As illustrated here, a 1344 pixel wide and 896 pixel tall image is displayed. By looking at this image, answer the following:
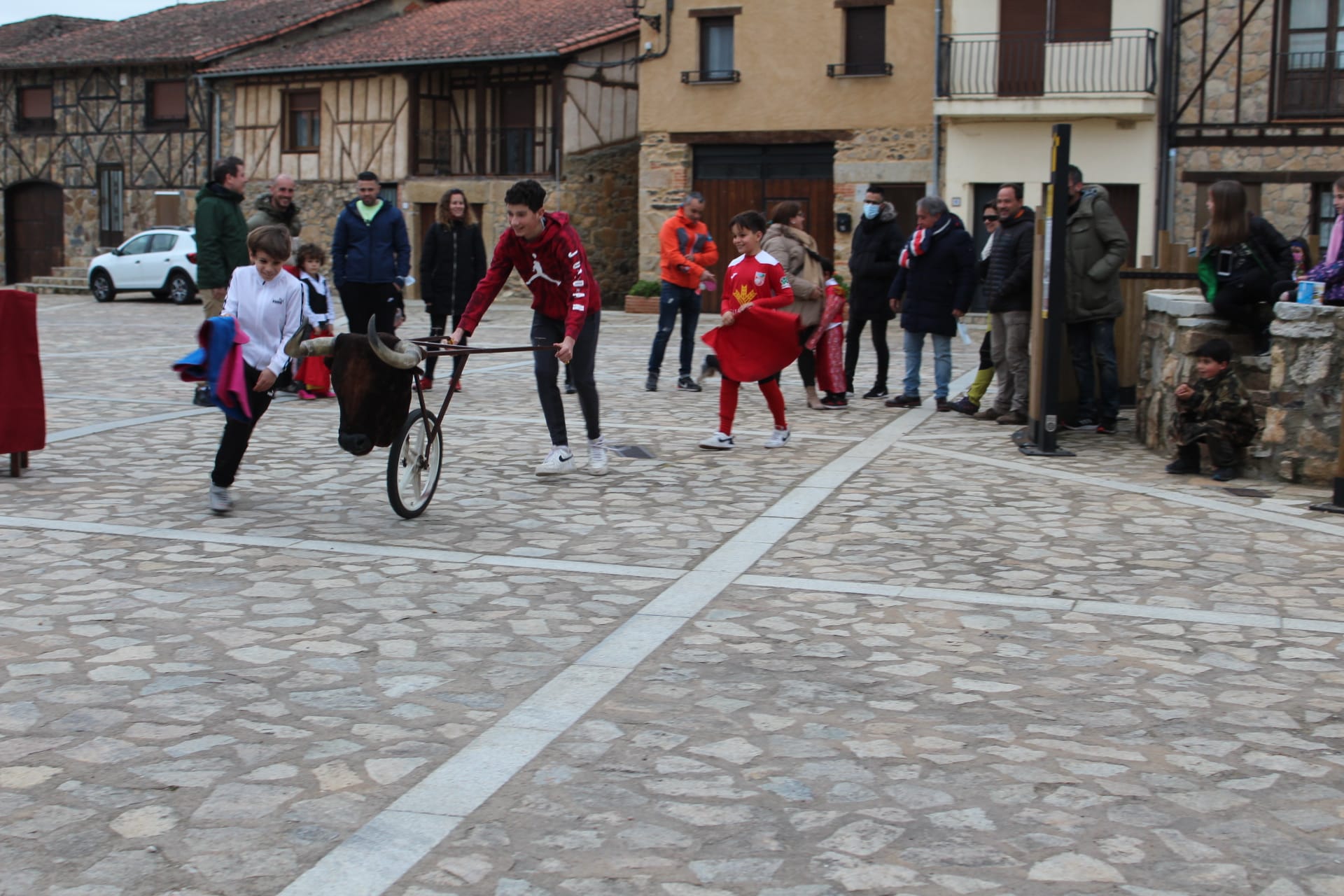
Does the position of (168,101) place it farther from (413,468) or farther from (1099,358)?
(413,468)

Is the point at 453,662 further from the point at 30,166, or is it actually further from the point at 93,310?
the point at 30,166

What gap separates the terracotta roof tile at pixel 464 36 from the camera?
31380mm

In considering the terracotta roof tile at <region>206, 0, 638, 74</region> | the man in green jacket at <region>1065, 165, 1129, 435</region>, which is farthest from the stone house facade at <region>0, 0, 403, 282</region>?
the man in green jacket at <region>1065, 165, 1129, 435</region>

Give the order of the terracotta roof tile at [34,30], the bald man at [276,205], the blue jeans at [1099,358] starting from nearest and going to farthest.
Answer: the blue jeans at [1099,358] < the bald man at [276,205] < the terracotta roof tile at [34,30]

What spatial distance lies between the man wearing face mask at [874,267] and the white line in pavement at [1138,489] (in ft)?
8.39

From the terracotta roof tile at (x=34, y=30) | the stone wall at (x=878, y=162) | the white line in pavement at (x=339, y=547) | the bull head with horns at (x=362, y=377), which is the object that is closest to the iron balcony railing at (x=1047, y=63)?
the stone wall at (x=878, y=162)

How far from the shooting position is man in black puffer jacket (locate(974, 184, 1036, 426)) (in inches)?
421

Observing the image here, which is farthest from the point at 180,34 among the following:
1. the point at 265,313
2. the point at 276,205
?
the point at 265,313

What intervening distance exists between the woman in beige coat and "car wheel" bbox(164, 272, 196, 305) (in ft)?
69.0

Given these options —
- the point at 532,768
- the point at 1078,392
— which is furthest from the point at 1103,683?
the point at 1078,392

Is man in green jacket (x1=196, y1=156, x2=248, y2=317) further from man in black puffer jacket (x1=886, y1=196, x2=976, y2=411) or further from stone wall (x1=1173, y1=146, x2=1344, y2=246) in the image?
stone wall (x1=1173, y1=146, x2=1344, y2=246)

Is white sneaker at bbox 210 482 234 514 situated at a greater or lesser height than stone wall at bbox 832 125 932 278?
lesser

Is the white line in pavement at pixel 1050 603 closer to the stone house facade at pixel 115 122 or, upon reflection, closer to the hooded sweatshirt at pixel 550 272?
the hooded sweatshirt at pixel 550 272

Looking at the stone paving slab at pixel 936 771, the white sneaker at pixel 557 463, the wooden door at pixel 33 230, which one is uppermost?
the wooden door at pixel 33 230
